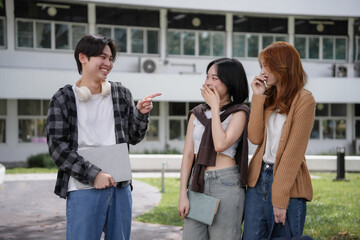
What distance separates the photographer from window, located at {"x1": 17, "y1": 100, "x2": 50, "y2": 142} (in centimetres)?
2109

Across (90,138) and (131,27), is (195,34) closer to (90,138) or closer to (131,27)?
(131,27)

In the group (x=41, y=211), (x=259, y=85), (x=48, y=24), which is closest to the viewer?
(x=259, y=85)

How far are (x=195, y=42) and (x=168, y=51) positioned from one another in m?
1.47

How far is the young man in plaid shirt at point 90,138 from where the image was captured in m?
3.09

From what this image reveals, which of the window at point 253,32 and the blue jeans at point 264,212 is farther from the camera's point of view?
the window at point 253,32

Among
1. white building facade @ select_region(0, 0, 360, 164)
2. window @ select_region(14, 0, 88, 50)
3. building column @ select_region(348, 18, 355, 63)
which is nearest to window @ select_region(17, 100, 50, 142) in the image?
white building facade @ select_region(0, 0, 360, 164)

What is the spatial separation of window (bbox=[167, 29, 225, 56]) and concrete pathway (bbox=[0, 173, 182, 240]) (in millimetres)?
10905

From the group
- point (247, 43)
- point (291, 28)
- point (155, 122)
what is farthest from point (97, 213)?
point (291, 28)

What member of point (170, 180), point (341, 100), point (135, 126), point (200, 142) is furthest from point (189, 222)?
point (341, 100)

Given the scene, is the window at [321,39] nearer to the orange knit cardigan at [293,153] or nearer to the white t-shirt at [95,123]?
the orange knit cardigan at [293,153]

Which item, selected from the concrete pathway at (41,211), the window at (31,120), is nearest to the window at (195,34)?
the window at (31,120)

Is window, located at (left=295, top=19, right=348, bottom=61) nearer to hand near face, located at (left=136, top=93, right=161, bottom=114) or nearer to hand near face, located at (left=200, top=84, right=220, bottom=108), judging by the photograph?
hand near face, located at (left=200, top=84, right=220, bottom=108)

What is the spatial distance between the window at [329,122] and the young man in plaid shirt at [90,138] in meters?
22.3

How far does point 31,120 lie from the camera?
2125 cm
